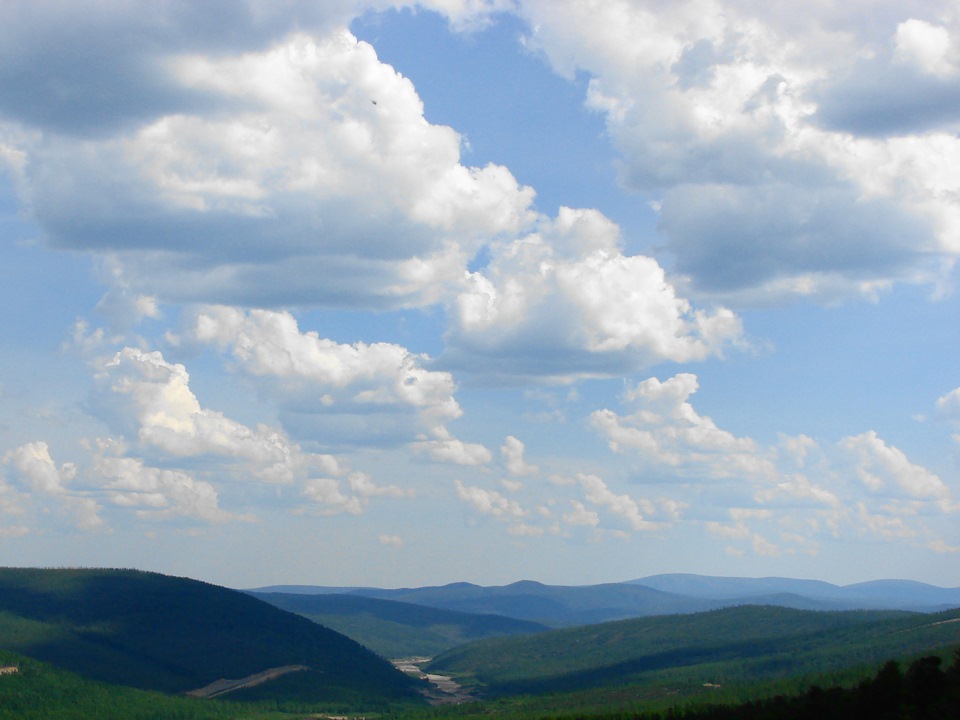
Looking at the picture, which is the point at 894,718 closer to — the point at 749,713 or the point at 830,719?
the point at 830,719

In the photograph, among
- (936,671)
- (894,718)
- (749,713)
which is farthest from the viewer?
(749,713)

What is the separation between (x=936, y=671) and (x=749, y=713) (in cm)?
3544

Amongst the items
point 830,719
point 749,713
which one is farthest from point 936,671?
point 749,713

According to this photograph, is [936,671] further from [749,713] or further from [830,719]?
[749,713]

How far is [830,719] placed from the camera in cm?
15600

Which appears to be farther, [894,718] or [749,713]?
[749,713]

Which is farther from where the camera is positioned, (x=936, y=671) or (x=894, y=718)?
(x=936, y=671)

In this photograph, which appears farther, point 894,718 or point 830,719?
point 830,719

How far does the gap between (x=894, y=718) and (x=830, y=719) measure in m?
16.4

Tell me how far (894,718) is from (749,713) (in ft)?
133

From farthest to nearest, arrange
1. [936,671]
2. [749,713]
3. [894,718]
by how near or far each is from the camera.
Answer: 1. [749,713]
2. [936,671]
3. [894,718]

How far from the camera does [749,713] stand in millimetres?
178625

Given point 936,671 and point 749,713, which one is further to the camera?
point 749,713

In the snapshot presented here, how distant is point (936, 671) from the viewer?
15338cm
